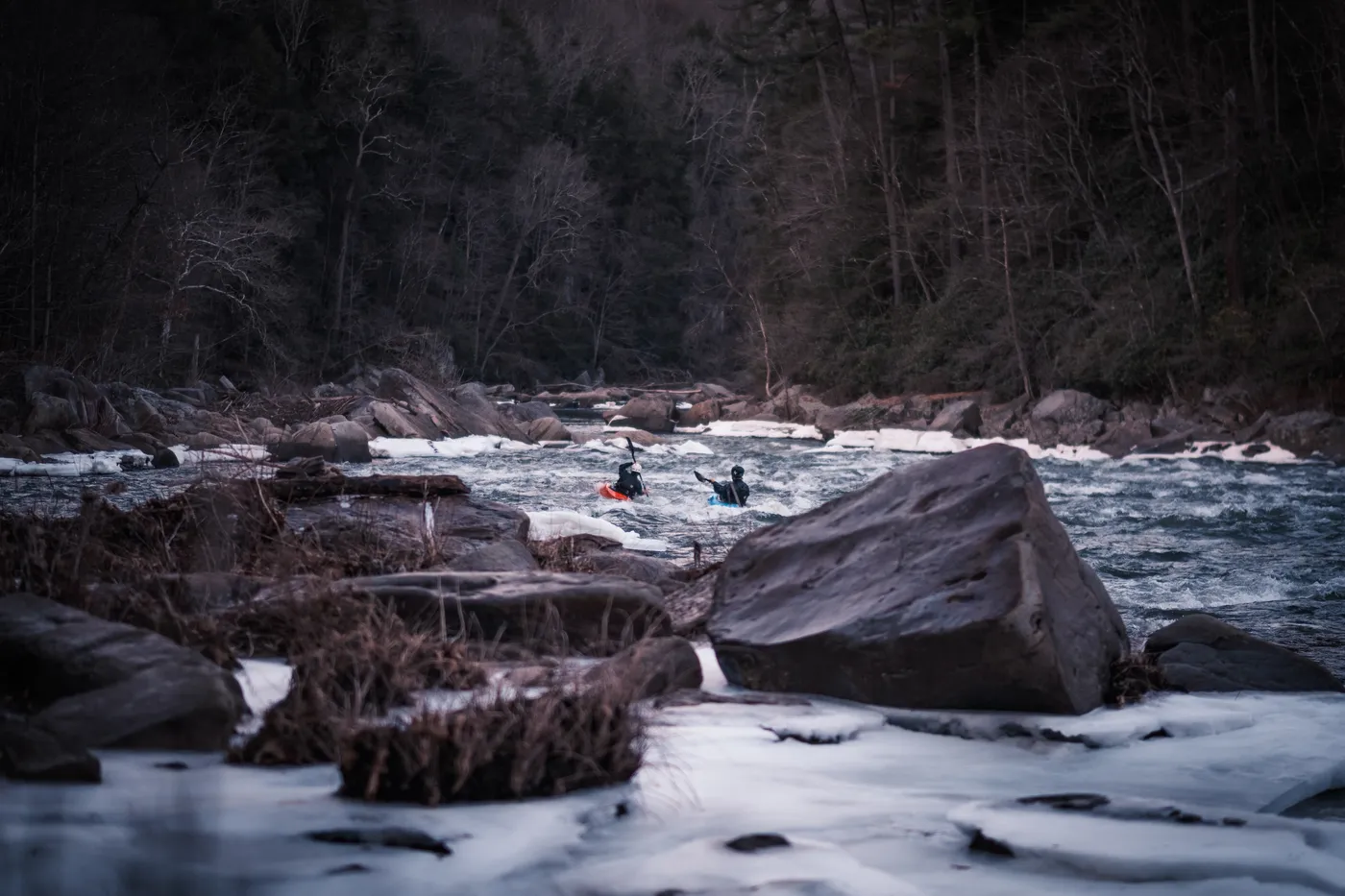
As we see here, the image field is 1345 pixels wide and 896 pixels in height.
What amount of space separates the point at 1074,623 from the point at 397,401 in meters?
25.1

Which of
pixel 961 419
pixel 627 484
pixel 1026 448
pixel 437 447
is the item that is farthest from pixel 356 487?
pixel 961 419

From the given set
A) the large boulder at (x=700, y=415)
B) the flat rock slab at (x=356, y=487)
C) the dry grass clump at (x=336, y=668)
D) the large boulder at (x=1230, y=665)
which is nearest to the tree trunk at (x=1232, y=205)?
the large boulder at (x=700, y=415)

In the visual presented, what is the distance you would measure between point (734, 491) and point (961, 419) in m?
15.4

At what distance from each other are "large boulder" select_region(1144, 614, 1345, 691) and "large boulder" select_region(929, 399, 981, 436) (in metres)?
22.9

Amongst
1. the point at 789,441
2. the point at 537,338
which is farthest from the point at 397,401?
the point at 537,338

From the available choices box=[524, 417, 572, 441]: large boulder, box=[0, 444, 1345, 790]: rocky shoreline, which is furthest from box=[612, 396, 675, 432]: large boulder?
box=[0, 444, 1345, 790]: rocky shoreline

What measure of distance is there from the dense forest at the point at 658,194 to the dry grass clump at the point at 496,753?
22.0 m

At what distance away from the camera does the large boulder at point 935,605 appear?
14.2 feet

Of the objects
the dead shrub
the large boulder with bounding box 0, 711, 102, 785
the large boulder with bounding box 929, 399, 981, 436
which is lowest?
the large boulder with bounding box 929, 399, 981, 436

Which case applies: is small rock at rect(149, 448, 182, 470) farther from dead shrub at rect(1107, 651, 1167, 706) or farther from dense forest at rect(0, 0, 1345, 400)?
dead shrub at rect(1107, 651, 1167, 706)

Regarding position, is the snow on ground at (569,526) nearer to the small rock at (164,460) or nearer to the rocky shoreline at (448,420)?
the rocky shoreline at (448,420)

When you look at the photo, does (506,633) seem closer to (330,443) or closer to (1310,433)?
(330,443)

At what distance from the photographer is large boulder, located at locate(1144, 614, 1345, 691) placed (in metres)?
5.12

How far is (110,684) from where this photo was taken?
137 inches
